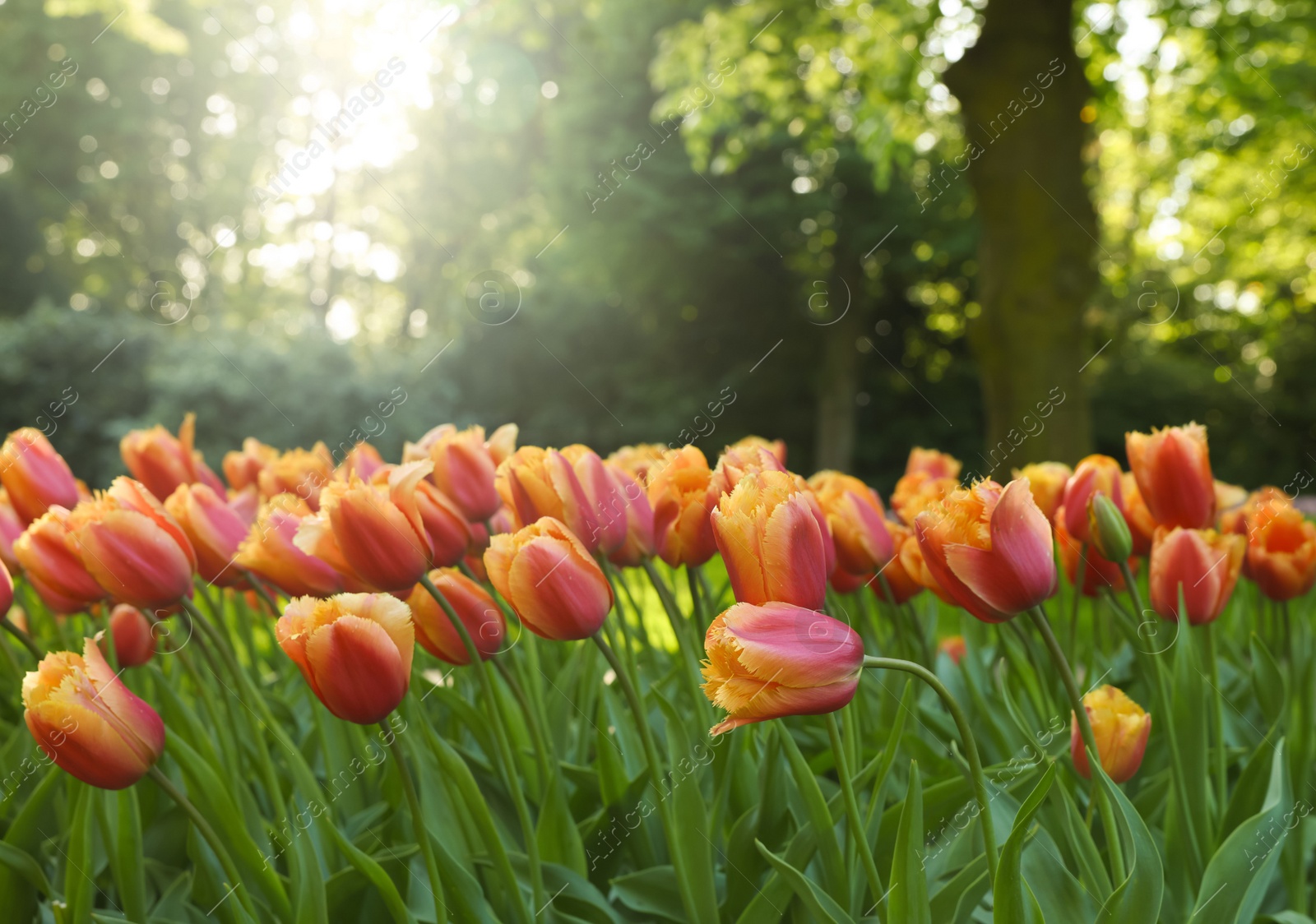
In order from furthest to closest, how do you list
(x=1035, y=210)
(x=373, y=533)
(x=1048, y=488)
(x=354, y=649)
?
1. (x=1035, y=210)
2. (x=1048, y=488)
3. (x=373, y=533)
4. (x=354, y=649)

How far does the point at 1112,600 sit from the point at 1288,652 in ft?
1.29

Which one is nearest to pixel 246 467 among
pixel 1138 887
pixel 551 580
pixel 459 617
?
pixel 459 617

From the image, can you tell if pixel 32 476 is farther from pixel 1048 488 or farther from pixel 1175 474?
pixel 1175 474

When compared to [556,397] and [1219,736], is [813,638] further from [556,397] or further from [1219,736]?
[556,397]

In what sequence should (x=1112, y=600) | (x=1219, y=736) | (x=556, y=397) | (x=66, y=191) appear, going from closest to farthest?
(x=1219, y=736) → (x=1112, y=600) → (x=556, y=397) → (x=66, y=191)

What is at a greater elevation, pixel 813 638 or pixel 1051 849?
pixel 813 638

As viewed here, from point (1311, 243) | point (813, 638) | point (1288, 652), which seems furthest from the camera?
point (1311, 243)

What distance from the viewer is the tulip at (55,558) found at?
1.35m

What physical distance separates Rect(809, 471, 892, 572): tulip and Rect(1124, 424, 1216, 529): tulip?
0.36 meters

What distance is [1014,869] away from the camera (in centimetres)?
82

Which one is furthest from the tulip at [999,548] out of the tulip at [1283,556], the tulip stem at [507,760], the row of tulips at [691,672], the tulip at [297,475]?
the tulip at [297,475]

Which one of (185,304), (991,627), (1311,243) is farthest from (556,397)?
(991,627)

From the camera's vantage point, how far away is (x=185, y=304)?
19.6 meters

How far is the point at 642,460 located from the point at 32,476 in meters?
1.07
